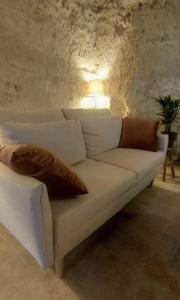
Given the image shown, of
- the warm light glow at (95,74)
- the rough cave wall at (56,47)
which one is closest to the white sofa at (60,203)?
the rough cave wall at (56,47)

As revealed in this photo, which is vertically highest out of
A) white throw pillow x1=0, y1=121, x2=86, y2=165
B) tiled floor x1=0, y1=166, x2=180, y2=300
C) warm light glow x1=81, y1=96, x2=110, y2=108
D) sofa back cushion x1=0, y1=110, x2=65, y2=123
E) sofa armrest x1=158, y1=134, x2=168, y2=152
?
warm light glow x1=81, y1=96, x2=110, y2=108

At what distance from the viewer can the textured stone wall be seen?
2133 millimetres

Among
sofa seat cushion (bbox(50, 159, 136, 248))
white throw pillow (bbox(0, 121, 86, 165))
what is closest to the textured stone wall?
white throw pillow (bbox(0, 121, 86, 165))

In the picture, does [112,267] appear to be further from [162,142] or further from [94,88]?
[94,88]

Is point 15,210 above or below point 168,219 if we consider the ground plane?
above

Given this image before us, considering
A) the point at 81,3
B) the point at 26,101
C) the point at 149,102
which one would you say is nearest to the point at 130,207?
the point at 26,101

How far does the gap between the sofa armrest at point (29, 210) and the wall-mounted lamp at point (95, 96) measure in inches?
95.8

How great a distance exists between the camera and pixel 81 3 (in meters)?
2.85

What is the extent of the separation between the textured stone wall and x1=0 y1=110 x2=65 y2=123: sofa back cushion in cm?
65

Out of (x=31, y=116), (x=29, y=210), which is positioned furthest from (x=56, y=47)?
(x=29, y=210)

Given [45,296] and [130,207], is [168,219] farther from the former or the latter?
[45,296]

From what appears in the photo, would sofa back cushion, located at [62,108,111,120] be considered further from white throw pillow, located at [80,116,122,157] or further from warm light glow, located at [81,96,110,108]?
warm light glow, located at [81,96,110,108]

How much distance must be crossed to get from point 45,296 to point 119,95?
3.28 metres

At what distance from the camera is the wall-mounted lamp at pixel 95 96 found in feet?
10.3
